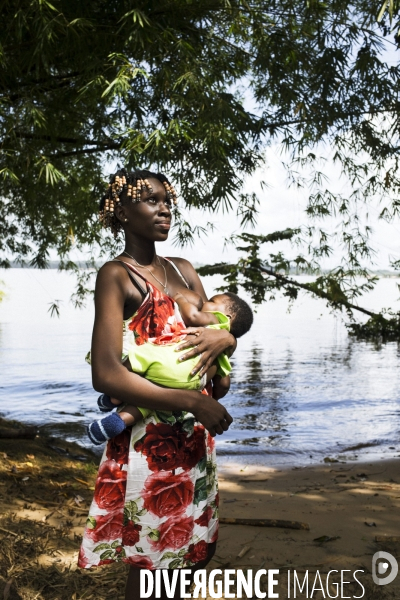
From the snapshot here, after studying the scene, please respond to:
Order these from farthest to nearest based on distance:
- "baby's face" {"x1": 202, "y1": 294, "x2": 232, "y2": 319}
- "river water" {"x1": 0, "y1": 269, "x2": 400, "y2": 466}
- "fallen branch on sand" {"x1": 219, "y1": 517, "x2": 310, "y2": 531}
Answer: "river water" {"x1": 0, "y1": 269, "x2": 400, "y2": 466}
"fallen branch on sand" {"x1": 219, "y1": 517, "x2": 310, "y2": 531}
"baby's face" {"x1": 202, "y1": 294, "x2": 232, "y2": 319}

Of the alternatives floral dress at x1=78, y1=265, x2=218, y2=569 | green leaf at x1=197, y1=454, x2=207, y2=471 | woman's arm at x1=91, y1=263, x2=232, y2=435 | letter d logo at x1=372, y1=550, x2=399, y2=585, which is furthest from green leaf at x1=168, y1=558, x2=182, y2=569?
letter d logo at x1=372, y1=550, x2=399, y2=585

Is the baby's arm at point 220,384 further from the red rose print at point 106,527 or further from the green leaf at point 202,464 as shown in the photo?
the red rose print at point 106,527

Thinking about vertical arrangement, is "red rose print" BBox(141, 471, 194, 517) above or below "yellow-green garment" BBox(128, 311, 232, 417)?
below

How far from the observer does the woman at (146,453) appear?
1.80 m

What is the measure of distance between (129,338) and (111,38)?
2846 millimetres

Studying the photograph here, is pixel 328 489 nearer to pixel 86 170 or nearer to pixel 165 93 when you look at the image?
pixel 165 93

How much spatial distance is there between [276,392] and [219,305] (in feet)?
27.4

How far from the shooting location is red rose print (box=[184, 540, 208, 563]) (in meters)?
1.90

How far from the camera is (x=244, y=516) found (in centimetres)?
387

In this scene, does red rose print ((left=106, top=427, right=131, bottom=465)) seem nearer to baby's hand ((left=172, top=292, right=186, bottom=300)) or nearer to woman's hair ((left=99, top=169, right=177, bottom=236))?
baby's hand ((left=172, top=292, right=186, bottom=300))

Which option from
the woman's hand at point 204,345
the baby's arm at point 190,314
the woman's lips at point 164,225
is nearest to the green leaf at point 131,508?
the woman's hand at point 204,345

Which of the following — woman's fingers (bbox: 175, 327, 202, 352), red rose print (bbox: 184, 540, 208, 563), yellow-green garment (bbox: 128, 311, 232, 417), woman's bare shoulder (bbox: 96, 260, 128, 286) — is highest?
woman's bare shoulder (bbox: 96, 260, 128, 286)

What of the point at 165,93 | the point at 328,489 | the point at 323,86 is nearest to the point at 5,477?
the point at 328,489

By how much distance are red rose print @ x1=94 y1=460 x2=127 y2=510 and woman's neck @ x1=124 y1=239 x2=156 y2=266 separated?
586 millimetres
